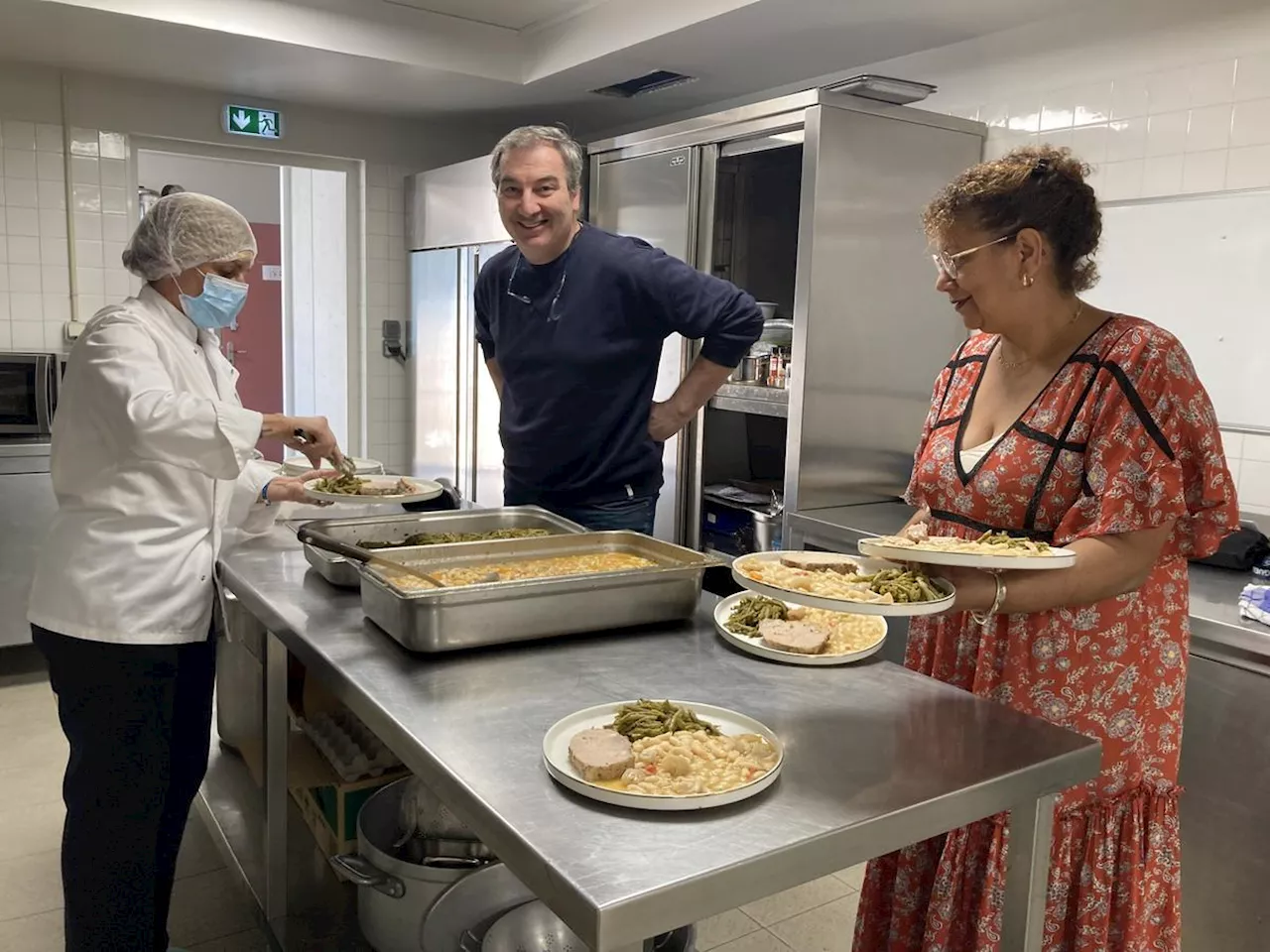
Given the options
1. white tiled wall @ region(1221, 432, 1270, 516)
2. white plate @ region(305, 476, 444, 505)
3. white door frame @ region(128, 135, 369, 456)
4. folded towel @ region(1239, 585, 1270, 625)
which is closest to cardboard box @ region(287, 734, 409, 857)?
white plate @ region(305, 476, 444, 505)

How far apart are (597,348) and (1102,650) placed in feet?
4.09

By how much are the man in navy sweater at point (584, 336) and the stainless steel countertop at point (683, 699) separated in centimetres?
73

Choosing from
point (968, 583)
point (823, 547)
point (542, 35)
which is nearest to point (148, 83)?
point (542, 35)

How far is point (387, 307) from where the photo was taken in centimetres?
527

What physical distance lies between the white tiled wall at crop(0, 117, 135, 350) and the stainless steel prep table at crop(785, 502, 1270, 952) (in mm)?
4346

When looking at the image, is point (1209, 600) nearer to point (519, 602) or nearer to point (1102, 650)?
point (1102, 650)

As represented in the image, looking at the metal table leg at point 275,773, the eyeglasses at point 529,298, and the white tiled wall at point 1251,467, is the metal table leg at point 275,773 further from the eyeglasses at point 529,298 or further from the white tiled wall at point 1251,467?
the white tiled wall at point 1251,467

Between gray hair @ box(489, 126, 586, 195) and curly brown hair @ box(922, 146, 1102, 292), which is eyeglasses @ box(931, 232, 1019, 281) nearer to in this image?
curly brown hair @ box(922, 146, 1102, 292)

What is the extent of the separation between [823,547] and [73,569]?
1971 millimetres

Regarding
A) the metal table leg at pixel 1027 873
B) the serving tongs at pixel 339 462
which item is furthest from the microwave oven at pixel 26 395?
the metal table leg at pixel 1027 873

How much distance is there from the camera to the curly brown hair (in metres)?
1.46

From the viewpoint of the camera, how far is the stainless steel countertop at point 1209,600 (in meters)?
1.96

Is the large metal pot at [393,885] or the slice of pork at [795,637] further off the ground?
the slice of pork at [795,637]

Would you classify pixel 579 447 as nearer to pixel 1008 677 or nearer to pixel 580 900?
pixel 1008 677
